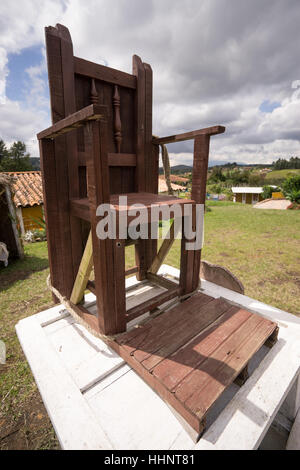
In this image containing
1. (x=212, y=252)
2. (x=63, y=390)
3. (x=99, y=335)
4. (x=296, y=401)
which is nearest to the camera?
(x=63, y=390)

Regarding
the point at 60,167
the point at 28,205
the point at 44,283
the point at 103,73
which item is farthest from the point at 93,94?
the point at 28,205

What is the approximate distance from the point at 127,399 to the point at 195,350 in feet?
1.82

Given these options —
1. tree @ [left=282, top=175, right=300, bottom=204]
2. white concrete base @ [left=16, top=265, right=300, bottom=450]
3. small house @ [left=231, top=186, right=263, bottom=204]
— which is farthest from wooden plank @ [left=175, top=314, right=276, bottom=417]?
small house @ [left=231, top=186, right=263, bottom=204]

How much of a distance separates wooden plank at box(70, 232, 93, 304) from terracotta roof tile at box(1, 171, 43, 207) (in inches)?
372

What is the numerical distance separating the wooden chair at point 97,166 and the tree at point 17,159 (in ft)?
129

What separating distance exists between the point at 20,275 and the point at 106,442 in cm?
436

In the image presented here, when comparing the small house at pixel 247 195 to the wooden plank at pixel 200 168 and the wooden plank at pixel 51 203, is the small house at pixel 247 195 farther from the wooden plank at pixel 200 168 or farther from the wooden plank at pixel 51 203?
the wooden plank at pixel 51 203

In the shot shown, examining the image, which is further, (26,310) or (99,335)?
(26,310)

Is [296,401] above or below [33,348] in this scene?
below

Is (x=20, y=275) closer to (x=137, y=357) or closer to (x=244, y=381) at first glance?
(x=137, y=357)

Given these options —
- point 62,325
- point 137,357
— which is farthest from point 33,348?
point 137,357

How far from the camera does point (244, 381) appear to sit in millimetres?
1555

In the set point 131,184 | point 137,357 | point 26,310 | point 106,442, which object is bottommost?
point 26,310

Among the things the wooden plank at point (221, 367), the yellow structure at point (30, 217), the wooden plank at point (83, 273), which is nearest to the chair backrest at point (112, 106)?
the wooden plank at point (83, 273)
